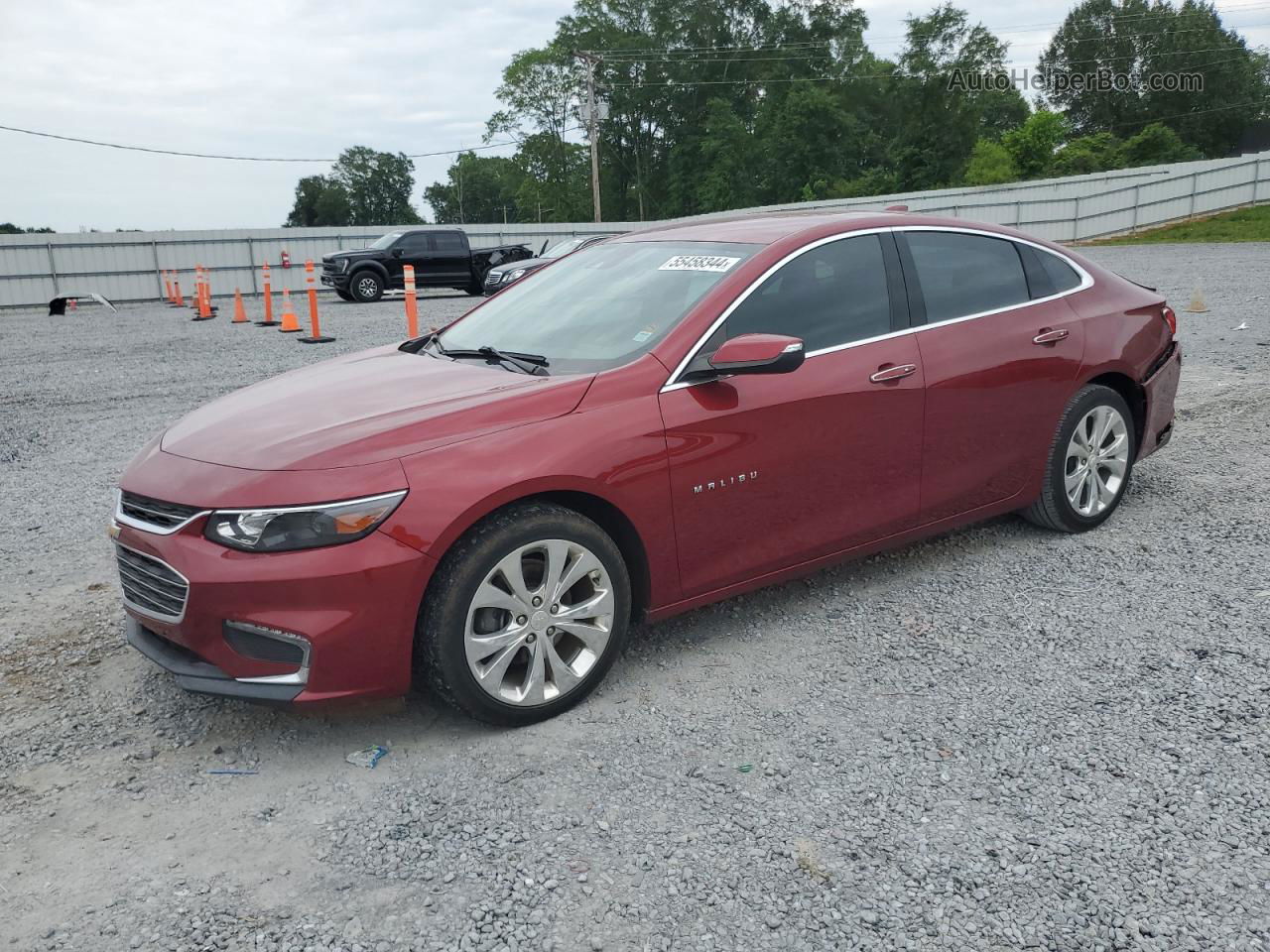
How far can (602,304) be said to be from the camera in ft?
14.0

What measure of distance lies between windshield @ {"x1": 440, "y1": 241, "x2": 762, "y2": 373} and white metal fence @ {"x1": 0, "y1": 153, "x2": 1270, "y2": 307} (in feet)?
76.8

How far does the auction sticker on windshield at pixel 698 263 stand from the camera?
13.6 ft

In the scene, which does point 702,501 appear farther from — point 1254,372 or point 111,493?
point 1254,372

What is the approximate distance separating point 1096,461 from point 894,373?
1.56 m

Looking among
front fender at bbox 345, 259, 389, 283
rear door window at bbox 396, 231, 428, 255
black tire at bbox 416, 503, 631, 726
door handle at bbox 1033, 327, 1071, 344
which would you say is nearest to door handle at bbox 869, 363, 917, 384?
door handle at bbox 1033, 327, 1071, 344

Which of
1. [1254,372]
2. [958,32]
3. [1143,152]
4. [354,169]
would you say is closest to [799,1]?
[958,32]

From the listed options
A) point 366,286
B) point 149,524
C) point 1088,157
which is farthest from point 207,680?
point 1088,157

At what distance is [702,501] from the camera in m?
3.79

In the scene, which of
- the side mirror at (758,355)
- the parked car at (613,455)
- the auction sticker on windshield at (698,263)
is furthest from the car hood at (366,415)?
the auction sticker on windshield at (698,263)

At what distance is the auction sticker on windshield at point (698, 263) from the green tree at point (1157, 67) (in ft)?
271

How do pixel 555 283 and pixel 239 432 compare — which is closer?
pixel 239 432

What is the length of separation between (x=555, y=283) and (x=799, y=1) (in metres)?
74.3

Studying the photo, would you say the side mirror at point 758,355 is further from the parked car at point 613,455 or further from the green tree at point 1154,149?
the green tree at point 1154,149

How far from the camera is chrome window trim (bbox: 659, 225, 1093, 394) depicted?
3801 mm
